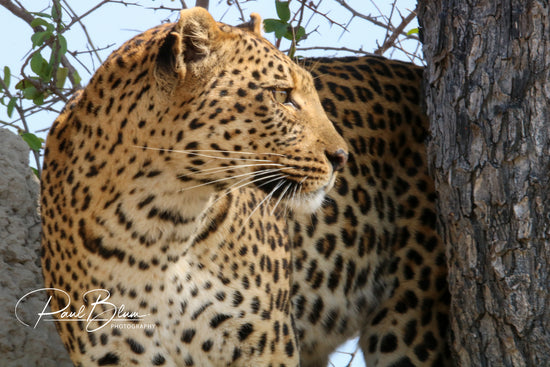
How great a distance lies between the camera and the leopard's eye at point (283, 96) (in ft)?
11.9

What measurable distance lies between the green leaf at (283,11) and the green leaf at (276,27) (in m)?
0.04

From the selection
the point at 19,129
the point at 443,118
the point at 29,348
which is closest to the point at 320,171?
the point at 443,118

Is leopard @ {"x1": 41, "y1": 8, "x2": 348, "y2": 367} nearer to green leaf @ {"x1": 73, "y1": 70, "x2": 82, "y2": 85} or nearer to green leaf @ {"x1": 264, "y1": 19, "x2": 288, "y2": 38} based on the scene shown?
green leaf @ {"x1": 264, "y1": 19, "x2": 288, "y2": 38}

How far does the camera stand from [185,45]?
3410 millimetres

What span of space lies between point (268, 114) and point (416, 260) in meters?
1.40

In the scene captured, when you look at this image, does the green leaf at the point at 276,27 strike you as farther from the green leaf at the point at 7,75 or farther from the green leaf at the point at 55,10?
the green leaf at the point at 7,75

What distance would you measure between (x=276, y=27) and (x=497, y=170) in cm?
179

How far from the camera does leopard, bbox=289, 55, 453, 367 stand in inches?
171

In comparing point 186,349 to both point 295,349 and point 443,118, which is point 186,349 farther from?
point 443,118

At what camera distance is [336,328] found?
4.50 metres
